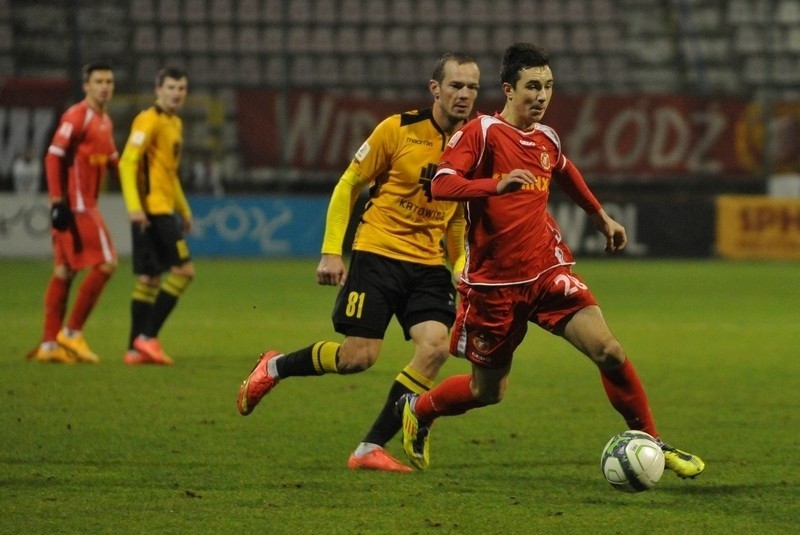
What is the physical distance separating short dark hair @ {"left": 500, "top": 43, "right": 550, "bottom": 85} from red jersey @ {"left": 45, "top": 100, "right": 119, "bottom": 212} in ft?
16.8

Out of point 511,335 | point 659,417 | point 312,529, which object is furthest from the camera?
point 659,417

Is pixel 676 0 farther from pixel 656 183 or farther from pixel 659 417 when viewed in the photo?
pixel 659 417

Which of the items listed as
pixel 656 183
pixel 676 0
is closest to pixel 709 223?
pixel 656 183

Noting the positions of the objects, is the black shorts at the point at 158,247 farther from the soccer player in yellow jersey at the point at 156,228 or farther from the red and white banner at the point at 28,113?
the red and white banner at the point at 28,113

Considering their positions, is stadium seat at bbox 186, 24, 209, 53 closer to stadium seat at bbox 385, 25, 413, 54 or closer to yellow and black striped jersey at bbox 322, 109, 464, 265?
stadium seat at bbox 385, 25, 413, 54

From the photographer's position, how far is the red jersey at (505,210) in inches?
219

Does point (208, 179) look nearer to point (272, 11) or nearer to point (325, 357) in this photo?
point (272, 11)

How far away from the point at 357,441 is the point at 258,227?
15.3 m

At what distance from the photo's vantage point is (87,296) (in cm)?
1004

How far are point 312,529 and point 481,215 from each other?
4.90ft

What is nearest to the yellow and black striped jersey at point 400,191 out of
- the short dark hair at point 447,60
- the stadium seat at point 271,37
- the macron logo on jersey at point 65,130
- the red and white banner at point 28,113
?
the short dark hair at point 447,60

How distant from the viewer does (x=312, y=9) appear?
80.7 ft

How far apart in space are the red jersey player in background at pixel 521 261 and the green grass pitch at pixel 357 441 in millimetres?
514

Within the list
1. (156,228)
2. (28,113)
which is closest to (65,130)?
(156,228)
